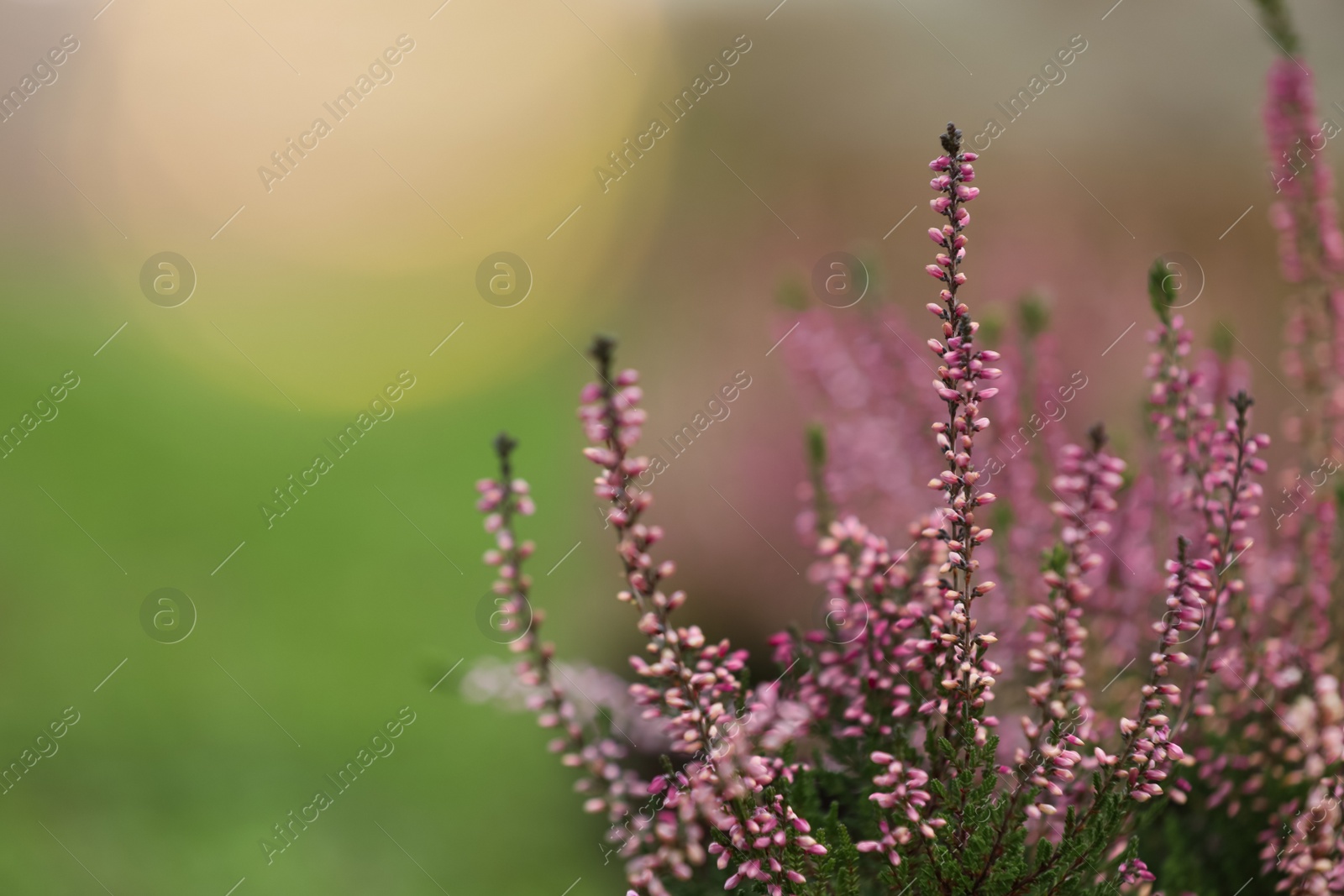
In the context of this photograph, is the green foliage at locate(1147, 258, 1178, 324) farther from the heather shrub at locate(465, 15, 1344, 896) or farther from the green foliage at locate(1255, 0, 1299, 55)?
the green foliage at locate(1255, 0, 1299, 55)

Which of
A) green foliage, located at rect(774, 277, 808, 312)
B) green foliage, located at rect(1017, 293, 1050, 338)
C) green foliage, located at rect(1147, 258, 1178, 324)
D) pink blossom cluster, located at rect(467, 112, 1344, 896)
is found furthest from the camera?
green foliage, located at rect(774, 277, 808, 312)

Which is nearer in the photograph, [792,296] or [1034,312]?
[1034,312]

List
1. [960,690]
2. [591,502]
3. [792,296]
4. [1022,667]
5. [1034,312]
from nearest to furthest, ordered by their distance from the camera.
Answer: [960,690]
[1022,667]
[1034,312]
[792,296]
[591,502]

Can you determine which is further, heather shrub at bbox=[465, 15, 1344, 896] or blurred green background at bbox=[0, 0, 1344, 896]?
blurred green background at bbox=[0, 0, 1344, 896]

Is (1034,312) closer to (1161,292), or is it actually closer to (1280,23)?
(1161,292)

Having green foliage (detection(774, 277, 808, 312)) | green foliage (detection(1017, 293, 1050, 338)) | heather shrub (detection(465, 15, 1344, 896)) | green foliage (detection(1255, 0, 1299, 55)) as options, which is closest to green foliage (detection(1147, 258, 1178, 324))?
heather shrub (detection(465, 15, 1344, 896))

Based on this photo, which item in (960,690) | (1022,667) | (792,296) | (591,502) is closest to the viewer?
(960,690)

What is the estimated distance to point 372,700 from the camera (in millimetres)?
5680

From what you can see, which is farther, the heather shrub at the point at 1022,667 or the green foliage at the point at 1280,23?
the green foliage at the point at 1280,23

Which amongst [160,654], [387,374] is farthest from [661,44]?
[387,374]

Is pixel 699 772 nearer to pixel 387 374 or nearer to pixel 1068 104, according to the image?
pixel 1068 104

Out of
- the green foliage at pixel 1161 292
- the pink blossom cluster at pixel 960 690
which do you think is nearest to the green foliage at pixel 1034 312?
the pink blossom cluster at pixel 960 690

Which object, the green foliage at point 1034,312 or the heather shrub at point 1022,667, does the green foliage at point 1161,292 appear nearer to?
the heather shrub at point 1022,667

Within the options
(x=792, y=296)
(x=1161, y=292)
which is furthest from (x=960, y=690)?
(x=792, y=296)
